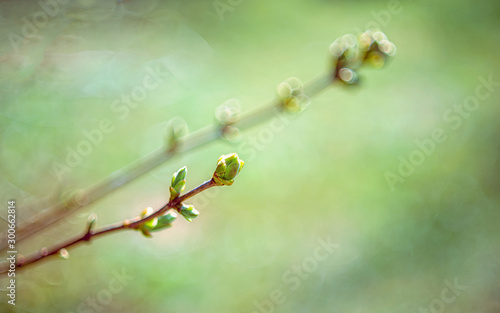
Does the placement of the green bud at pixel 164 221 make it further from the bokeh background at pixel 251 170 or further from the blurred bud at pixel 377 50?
the bokeh background at pixel 251 170

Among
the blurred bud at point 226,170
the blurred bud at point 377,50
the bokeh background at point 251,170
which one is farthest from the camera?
the bokeh background at point 251,170

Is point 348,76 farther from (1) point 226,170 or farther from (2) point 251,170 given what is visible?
(2) point 251,170

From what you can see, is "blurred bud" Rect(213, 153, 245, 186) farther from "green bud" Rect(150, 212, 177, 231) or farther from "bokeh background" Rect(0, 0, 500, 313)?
"bokeh background" Rect(0, 0, 500, 313)

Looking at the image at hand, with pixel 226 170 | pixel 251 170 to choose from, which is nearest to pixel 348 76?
pixel 226 170

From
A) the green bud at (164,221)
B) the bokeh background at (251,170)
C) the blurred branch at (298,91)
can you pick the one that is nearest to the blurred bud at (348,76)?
the blurred branch at (298,91)

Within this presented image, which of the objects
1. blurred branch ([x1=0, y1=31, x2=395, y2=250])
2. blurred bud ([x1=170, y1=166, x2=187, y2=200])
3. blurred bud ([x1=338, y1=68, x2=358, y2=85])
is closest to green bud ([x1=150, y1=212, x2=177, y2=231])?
blurred bud ([x1=170, y1=166, x2=187, y2=200])

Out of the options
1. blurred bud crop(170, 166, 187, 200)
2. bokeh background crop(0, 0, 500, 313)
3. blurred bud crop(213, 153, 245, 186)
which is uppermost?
blurred bud crop(213, 153, 245, 186)

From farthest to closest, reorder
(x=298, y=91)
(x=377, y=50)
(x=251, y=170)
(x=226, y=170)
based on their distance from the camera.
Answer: (x=251, y=170), (x=298, y=91), (x=377, y=50), (x=226, y=170)
